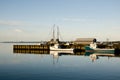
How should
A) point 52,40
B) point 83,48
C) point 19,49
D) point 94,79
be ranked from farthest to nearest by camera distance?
point 52,40, point 19,49, point 83,48, point 94,79

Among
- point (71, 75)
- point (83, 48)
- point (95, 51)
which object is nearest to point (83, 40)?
point (83, 48)

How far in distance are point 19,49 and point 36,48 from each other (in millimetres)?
7319

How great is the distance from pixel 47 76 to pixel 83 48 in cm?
6944

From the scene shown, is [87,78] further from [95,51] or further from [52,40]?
[52,40]

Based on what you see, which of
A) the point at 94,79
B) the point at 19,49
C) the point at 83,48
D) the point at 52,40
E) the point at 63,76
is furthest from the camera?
the point at 52,40

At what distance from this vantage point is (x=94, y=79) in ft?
113

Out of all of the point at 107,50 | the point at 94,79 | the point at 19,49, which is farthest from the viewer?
the point at 19,49

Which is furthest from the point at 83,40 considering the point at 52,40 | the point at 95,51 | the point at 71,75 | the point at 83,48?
the point at 71,75

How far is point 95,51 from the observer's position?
95.7 metres

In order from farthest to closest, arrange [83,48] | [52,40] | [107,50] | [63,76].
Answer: [52,40]
[83,48]
[107,50]
[63,76]

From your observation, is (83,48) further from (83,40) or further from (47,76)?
(47,76)

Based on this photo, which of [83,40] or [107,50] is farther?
[83,40]

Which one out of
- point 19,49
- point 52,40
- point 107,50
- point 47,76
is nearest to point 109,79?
point 47,76

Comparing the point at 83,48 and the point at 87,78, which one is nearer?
the point at 87,78
